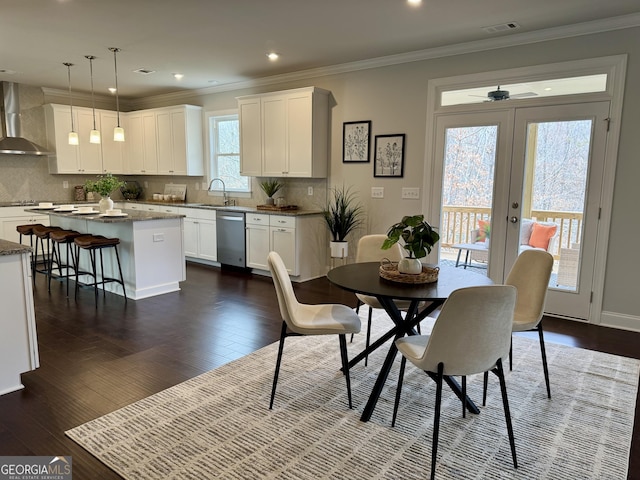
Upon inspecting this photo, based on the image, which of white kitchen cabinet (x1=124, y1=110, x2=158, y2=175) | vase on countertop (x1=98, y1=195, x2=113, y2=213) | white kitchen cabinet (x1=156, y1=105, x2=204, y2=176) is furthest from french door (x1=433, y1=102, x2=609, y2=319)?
white kitchen cabinet (x1=124, y1=110, x2=158, y2=175)

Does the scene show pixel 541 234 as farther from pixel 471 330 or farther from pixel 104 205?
pixel 104 205

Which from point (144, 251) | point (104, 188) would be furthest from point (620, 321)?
point (104, 188)

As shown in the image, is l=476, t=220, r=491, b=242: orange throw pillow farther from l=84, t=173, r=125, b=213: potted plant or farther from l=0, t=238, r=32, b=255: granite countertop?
l=84, t=173, r=125, b=213: potted plant

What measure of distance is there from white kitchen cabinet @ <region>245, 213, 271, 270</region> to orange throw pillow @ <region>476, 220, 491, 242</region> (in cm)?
263

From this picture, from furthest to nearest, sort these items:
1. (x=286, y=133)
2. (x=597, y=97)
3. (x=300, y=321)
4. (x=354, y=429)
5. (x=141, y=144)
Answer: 1. (x=141, y=144)
2. (x=286, y=133)
3. (x=597, y=97)
4. (x=300, y=321)
5. (x=354, y=429)

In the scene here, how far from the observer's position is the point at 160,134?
7422mm

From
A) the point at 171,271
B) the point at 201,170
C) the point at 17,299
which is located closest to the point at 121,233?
the point at 171,271

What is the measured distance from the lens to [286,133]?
5.75 meters

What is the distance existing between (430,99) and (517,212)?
154cm

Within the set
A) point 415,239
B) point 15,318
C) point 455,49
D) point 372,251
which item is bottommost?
point 15,318

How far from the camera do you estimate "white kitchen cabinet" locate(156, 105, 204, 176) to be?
278 inches

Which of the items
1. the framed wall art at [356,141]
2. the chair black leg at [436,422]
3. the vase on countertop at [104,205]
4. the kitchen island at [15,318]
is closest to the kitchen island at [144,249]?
the vase on countertop at [104,205]

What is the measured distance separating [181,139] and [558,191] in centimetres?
553

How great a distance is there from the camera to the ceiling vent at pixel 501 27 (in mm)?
3875
